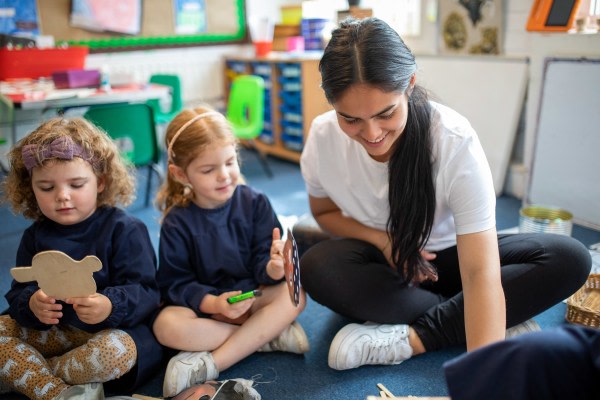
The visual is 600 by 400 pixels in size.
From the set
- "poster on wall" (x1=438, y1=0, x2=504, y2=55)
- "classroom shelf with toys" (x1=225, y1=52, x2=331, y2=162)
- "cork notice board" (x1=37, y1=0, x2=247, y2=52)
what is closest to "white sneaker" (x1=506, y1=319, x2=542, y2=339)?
"poster on wall" (x1=438, y1=0, x2=504, y2=55)

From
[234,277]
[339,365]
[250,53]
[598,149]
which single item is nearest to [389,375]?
[339,365]

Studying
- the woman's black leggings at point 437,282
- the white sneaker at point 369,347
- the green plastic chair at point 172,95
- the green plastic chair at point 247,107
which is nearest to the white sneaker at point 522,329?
the woman's black leggings at point 437,282

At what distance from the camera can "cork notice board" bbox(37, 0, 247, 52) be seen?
3.24m

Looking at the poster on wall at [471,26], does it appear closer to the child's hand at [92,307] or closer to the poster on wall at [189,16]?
the poster on wall at [189,16]

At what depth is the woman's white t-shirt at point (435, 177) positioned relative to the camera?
1069 millimetres

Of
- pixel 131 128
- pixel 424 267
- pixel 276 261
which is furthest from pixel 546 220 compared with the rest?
pixel 131 128

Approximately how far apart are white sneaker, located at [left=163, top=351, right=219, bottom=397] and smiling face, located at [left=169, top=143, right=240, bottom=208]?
1.24ft

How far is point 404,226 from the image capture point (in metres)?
1.22

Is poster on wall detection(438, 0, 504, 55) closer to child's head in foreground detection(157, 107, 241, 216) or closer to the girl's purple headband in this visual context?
child's head in foreground detection(157, 107, 241, 216)

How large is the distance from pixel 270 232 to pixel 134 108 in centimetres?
116

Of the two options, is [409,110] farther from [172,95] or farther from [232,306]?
[172,95]

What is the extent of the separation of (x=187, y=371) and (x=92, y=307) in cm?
25

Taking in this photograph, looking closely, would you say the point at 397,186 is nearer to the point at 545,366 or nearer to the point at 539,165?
the point at 545,366

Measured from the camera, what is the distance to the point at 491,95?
240cm
